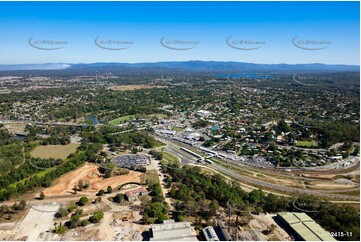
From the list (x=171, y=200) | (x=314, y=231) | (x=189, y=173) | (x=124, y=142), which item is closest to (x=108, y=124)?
(x=124, y=142)

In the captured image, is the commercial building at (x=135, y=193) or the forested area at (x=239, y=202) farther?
the commercial building at (x=135, y=193)

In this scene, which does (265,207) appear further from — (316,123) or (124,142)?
(316,123)

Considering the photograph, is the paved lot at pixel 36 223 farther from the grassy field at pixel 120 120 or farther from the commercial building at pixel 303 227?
the grassy field at pixel 120 120

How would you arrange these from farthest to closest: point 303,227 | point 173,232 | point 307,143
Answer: point 307,143, point 303,227, point 173,232

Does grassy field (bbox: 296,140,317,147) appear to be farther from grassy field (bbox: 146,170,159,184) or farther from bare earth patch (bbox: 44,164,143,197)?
bare earth patch (bbox: 44,164,143,197)

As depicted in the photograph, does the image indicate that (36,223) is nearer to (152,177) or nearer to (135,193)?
(135,193)

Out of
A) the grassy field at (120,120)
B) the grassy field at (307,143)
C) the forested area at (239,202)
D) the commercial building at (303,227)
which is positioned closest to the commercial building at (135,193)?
the forested area at (239,202)

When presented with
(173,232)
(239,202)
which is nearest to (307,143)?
(239,202)
